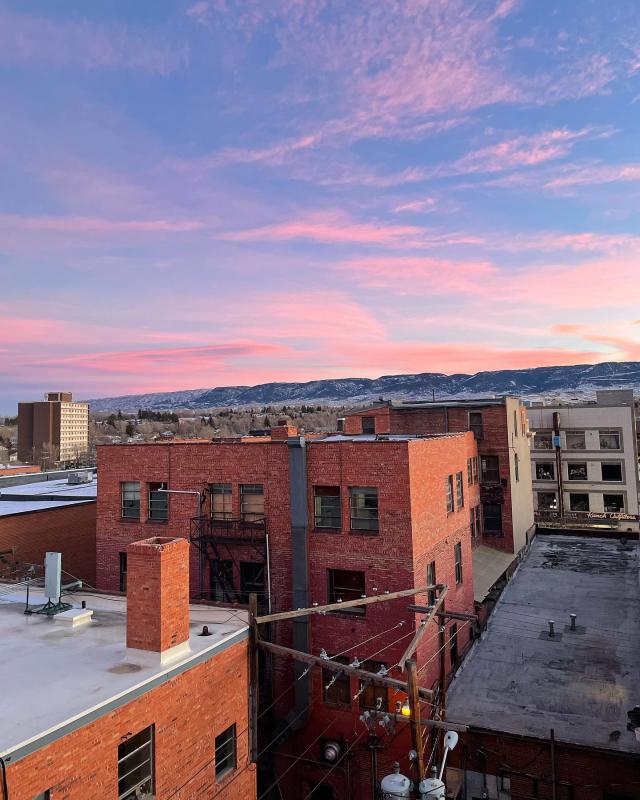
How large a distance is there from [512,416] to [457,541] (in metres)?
18.8

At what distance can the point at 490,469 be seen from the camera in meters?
42.4

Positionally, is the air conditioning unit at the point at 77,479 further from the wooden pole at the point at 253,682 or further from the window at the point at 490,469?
the wooden pole at the point at 253,682

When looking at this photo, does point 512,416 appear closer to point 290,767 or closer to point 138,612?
point 290,767

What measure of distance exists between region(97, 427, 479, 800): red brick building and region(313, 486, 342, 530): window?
42 millimetres

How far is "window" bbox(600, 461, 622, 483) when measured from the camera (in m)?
61.4

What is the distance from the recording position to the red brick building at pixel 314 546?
21.9 meters

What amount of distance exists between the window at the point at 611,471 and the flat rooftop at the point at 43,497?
51.9 metres

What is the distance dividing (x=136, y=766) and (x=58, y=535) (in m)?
23.7

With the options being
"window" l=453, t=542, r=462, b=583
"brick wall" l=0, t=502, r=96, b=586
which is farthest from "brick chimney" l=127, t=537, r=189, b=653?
"brick wall" l=0, t=502, r=96, b=586

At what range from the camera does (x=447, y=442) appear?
91.2 feet

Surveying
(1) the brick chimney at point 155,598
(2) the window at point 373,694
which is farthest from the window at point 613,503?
(1) the brick chimney at point 155,598

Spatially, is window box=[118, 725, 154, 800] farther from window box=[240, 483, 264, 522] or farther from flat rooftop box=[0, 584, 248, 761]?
window box=[240, 483, 264, 522]

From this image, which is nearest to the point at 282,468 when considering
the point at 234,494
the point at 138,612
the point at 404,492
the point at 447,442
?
the point at 234,494

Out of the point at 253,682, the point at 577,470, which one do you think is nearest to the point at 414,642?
the point at 253,682
